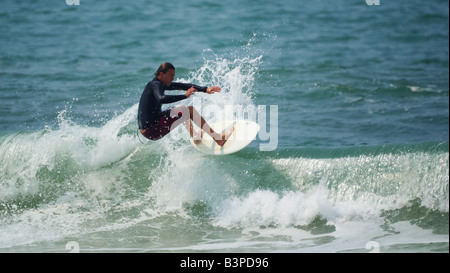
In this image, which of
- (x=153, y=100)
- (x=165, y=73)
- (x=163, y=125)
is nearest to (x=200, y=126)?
(x=163, y=125)

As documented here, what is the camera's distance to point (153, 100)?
676 cm

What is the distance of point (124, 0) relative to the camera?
64.2 ft

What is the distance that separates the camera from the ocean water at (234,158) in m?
7.01

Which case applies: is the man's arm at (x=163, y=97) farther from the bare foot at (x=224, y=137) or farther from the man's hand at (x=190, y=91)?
the bare foot at (x=224, y=137)

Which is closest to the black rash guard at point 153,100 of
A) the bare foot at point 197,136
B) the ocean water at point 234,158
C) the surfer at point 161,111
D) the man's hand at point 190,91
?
the surfer at point 161,111

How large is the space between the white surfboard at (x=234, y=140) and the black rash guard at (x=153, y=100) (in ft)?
3.00

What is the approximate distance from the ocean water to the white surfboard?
531mm

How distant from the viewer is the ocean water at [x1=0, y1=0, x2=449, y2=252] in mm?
7008

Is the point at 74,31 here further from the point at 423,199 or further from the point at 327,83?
the point at 423,199

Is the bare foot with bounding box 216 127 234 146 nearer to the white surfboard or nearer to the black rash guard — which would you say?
the white surfboard

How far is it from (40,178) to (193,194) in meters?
2.32

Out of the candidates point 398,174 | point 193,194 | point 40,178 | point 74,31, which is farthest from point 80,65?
point 398,174

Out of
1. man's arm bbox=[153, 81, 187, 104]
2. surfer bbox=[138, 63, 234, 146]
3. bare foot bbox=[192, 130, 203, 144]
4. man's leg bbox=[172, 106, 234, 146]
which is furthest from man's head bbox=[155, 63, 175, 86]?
bare foot bbox=[192, 130, 203, 144]

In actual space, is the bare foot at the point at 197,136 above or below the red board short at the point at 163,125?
below
